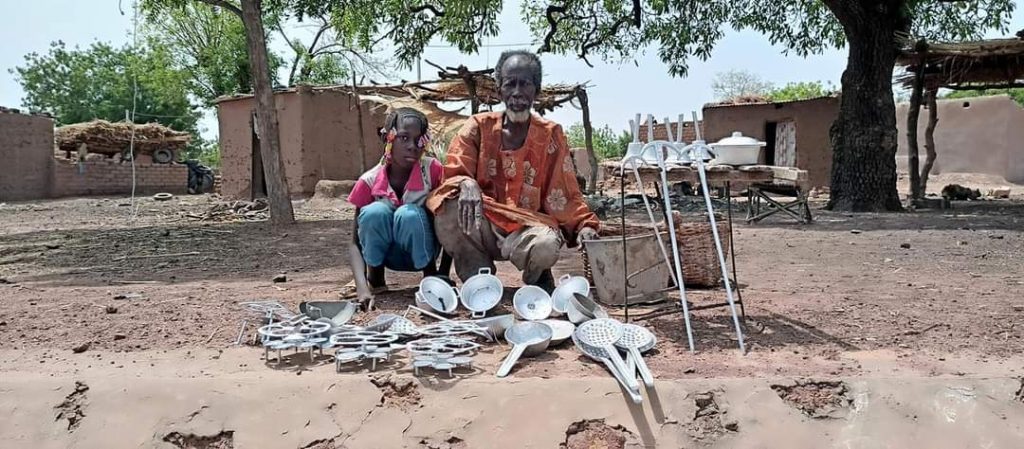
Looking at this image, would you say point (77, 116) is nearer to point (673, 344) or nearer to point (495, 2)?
point (495, 2)

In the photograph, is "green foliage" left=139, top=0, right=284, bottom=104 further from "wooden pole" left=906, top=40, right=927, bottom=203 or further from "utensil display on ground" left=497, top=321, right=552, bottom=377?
"utensil display on ground" left=497, top=321, right=552, bottom=377

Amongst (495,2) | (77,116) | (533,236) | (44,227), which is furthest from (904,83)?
(77,116)

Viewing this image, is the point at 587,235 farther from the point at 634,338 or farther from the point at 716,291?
the point at 716,291

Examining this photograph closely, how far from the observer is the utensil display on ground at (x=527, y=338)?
253 cm

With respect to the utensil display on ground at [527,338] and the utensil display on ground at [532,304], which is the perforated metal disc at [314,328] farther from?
the utensil display on ground at [532,304]

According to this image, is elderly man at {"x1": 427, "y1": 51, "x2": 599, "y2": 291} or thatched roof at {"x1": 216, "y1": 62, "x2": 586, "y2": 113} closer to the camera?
elderly man at {"x1": 427, "y1": 51, "x2": 599, "y2": 291}

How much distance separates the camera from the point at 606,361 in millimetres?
2406

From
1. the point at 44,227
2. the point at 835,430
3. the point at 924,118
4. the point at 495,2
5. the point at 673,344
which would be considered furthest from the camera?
the point at 924,118

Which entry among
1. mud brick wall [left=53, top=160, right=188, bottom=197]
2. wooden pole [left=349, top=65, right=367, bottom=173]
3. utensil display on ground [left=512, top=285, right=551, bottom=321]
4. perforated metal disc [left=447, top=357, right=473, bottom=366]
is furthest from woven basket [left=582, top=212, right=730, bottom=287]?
mud brick wall [left=53, top=160, right=188, bottom=197]

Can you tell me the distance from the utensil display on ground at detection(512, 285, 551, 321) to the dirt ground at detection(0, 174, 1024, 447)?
0.88 feet

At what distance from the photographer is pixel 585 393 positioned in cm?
226

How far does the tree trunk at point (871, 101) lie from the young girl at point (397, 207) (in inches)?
310

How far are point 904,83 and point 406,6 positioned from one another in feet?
26.7

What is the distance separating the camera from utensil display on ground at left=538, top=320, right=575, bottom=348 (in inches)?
107
